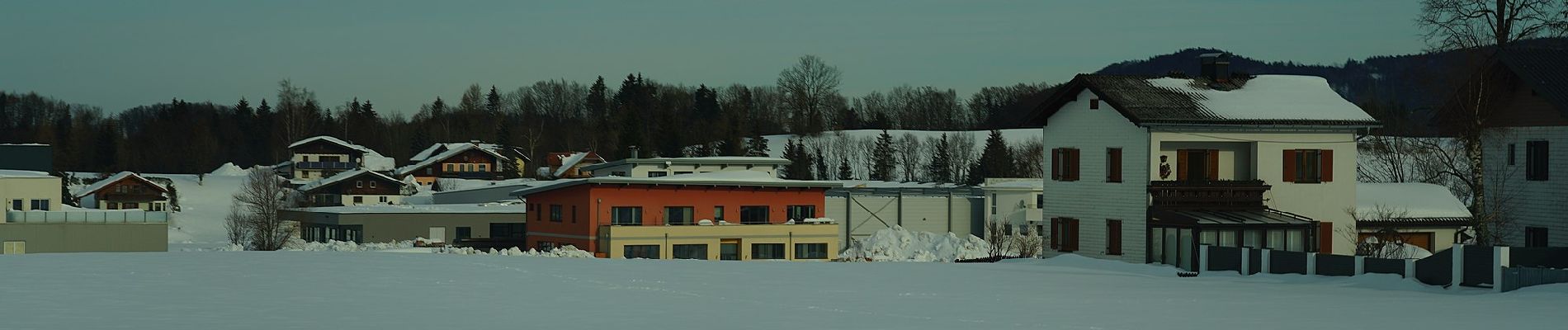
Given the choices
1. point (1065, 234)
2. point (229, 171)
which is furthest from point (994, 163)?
point (1065, 234)

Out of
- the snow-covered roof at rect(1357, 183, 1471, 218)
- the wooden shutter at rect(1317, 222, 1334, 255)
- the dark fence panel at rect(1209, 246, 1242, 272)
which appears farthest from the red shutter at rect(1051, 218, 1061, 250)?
the dark fence panel at rect(1209, 246, 1242, 272)

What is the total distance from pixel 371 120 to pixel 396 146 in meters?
10.5

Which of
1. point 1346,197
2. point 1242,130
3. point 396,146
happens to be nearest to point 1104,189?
point 1242,130

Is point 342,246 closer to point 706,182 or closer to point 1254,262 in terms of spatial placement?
point 706,182

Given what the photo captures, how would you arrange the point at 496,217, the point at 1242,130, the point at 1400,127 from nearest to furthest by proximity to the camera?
1. the point at 1242,130
2. the point at 1400,127
3. the point at 496,217

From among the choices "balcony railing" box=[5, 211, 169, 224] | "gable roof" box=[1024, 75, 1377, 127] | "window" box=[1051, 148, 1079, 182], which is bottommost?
"balcony railing" box=[5, 211, 169, 224]

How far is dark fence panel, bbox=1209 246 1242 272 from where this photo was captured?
31859mm

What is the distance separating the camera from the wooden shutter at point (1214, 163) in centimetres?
4053

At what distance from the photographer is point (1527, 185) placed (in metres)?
38.0

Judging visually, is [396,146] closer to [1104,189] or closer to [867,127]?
[867,127]

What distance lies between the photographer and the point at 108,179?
101625 mm

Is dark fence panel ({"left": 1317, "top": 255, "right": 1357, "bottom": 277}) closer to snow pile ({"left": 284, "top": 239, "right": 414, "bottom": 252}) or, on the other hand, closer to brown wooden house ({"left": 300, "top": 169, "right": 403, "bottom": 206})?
snow pile ({"left": 284, "top": 239, "right": 414, "bottom": 252})

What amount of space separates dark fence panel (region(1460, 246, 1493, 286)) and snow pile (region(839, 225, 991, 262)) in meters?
37.1

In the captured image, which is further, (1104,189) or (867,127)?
(867,127)
